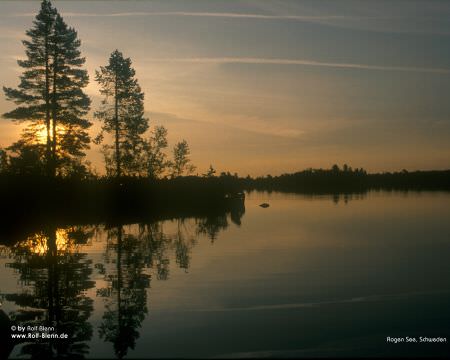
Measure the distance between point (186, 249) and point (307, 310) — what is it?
41.3 ft

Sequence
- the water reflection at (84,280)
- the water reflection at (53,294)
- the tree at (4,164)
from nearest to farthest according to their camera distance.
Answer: the water reflection at (53,294)
the water reflection at (84,280)
the tree at (4,164)

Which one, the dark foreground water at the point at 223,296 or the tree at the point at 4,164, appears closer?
the dark foreground water at the point at 223,296

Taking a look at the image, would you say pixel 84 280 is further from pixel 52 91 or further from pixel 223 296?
pixel 52 91

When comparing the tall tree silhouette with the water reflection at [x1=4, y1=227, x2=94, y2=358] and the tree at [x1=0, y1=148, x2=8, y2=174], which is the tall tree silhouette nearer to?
the tree at [x1=0, y1=148, x2=8, y2=174]

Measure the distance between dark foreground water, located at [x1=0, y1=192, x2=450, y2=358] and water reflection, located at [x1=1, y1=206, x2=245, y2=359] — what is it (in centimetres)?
4

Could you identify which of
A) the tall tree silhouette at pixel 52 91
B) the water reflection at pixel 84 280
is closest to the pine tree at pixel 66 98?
the tall tree silhouette at pixel 52 91

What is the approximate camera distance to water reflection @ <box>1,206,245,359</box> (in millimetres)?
11859

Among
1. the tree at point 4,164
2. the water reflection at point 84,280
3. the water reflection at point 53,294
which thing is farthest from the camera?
the tree at point 4,164

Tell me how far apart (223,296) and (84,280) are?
5.23 m

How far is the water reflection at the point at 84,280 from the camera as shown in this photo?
1186 cm

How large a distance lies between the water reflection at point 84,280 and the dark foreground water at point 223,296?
44mm

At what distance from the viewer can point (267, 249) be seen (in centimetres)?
2717

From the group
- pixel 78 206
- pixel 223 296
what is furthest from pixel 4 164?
pixel 223 296

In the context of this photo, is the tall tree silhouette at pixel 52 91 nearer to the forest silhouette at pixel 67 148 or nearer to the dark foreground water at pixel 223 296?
the forest silhouette at pixel 67 148
